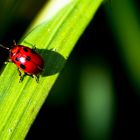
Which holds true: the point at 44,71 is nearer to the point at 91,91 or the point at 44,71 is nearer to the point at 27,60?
the point at 27,60

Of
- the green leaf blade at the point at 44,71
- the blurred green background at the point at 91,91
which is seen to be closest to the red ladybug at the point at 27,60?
the green leaf blade at the point at 44,71

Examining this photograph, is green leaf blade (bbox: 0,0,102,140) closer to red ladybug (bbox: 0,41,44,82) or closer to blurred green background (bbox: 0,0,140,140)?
red ladybug (bbox: 0,41,44,82)

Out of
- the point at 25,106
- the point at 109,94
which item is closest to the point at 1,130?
the point at 25,106

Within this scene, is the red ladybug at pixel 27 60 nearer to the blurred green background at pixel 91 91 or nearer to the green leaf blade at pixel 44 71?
the green leaf blade at pixel 44 71

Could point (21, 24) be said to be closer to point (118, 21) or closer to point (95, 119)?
point (118, 21)

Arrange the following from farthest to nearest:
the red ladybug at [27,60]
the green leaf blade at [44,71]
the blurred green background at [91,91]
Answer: the blurred green background at [91,91]
the red ladybug at [27,60]
the green leaf blade at [44,71]

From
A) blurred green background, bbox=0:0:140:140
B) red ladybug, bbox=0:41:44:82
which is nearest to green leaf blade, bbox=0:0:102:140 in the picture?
red ladybug, bbox=0:41:44:82

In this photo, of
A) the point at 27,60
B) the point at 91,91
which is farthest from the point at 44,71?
the point at 91,91
